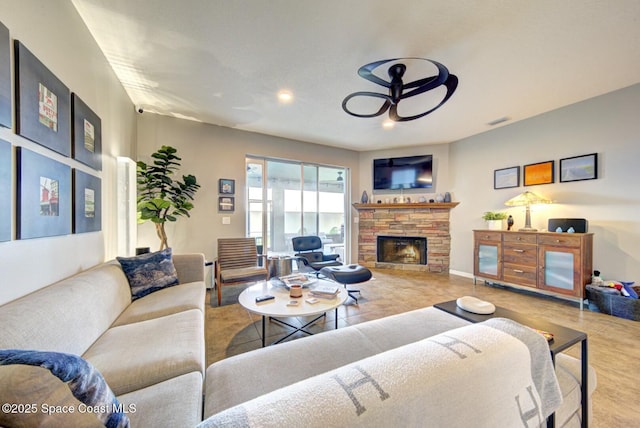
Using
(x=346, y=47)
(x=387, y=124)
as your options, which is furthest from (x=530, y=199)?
(x=346, y=47)

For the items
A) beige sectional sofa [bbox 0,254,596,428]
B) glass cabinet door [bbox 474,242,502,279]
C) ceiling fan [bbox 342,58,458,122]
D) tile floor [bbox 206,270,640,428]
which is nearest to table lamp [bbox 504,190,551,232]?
glass cabinet door [bbox 474,242,502,279]

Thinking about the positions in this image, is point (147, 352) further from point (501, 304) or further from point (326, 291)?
point (501, 304)

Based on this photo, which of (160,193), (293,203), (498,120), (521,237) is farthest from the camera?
(293,203)

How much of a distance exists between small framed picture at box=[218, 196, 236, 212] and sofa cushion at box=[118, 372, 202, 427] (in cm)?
324

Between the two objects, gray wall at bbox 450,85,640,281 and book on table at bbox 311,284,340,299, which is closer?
book on table at bbox 311,284,340,299

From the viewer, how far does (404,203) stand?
510 centimetres

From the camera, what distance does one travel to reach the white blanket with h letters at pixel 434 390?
0.49 m

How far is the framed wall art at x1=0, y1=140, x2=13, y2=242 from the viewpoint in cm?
110

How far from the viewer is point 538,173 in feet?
12.0

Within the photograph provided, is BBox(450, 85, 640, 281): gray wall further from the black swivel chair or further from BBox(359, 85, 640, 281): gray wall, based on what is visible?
the black swivel chair

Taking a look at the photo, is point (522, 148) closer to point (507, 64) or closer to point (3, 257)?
point (507, 64)

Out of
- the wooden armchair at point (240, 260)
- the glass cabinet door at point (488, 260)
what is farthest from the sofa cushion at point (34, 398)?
the glass cabinet door at point (488, 260)

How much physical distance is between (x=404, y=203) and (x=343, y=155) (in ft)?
5.66

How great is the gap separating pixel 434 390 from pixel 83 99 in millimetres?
2983
